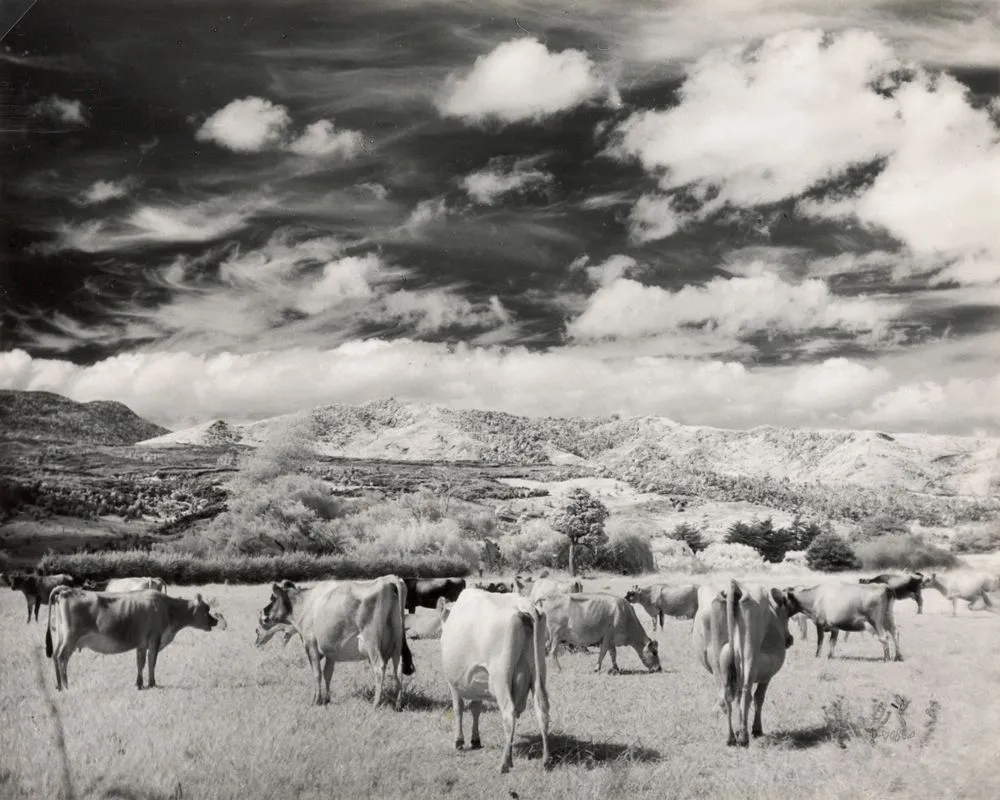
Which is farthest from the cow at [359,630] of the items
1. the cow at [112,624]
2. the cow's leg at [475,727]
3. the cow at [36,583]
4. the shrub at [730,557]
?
the shrub at [730,557]

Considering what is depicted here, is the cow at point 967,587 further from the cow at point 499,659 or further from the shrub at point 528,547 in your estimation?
the cow at point 499,659

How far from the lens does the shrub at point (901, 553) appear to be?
8547 millimetres

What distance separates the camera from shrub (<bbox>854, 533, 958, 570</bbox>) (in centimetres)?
855

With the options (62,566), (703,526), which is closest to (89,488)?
(62,566)

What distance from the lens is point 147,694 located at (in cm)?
723

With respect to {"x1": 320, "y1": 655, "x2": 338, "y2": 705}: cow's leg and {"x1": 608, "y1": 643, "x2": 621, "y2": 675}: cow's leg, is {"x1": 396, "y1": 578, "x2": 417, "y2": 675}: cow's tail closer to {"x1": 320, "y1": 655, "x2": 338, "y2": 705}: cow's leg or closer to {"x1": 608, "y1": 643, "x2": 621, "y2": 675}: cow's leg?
{"x1": 320, "y1": 655, "x2": 338, "y2": 705}: cow's leg

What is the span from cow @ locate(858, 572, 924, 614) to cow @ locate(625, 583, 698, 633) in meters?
2.60

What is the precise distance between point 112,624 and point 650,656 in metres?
5.91

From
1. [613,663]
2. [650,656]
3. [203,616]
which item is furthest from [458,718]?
[650,656]

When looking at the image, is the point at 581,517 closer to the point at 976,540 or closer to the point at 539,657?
the point at 539,657

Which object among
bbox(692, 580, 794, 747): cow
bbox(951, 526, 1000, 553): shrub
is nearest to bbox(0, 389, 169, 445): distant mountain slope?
bbox(692, 580, 794, 747): cow

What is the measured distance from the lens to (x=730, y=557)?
894 centimetres

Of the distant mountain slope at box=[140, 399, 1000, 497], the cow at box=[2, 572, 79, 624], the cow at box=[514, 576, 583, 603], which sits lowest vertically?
the cow at box=[514, 576, 583, 603]

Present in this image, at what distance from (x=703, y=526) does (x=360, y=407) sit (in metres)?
3.99
